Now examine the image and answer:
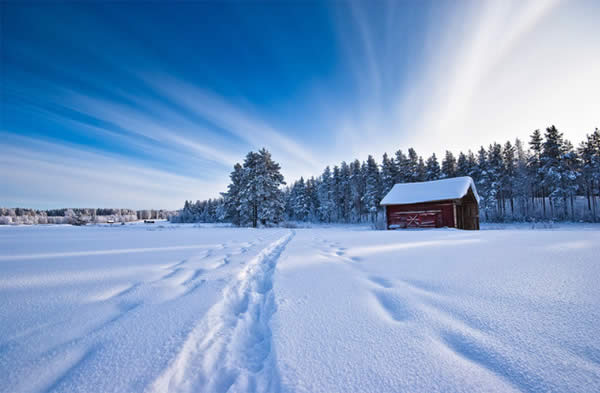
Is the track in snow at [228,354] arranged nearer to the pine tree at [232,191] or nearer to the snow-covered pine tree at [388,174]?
the pine tree at [232,191]

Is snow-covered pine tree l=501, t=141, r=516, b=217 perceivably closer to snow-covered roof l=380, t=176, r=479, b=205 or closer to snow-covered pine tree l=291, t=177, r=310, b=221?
snow-covered roof l=380, t=176, r=479, b=205

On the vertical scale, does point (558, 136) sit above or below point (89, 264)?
above

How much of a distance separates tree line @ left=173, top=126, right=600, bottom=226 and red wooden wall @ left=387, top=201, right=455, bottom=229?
1105cm

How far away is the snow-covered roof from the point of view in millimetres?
14773

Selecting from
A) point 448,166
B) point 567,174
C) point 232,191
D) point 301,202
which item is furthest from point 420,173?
point 232,191

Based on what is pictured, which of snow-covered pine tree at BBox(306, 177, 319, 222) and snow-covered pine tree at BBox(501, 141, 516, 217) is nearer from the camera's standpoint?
snow-covered pine tree at BBox(501, 141, 516, 217)

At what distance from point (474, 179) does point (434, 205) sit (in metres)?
22.0

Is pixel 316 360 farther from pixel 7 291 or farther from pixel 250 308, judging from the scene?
pixel 7 291

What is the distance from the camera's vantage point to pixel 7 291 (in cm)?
231

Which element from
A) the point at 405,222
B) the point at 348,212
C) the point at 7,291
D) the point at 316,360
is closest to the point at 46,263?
the point at 7,291

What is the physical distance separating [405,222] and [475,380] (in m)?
16.9

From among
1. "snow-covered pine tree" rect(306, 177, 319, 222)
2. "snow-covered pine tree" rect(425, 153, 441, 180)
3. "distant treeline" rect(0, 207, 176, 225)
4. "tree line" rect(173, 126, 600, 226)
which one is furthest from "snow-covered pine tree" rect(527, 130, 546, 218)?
"distant treeline" rect(0, 207, 176, 225)

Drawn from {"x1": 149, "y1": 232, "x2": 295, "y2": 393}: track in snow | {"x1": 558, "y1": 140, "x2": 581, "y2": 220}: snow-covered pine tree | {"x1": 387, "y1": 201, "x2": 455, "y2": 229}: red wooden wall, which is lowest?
{"x1": 149, "y1": 232, "x2": 295, "y2": 393}: track in snow

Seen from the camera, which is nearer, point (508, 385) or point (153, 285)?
point (508, 385)
